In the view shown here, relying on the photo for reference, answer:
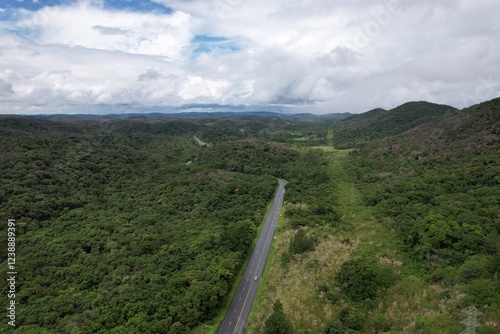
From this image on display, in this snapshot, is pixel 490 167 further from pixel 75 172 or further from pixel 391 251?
pixel 75 172

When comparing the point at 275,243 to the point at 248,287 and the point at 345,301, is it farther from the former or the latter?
the point at 345,301

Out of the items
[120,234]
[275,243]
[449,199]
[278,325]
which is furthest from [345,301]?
[120,234]

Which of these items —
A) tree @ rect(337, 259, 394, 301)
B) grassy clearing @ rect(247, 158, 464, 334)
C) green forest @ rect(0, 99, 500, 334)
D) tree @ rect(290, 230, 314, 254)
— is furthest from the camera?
Answer: tree @ rect(290, 230, 314, 254)

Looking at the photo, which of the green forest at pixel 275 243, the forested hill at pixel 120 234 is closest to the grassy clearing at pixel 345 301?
the green forest at pixel 275 243

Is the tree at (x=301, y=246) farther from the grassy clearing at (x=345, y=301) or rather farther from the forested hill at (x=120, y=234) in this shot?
the forested hill at (x=120, y=234)

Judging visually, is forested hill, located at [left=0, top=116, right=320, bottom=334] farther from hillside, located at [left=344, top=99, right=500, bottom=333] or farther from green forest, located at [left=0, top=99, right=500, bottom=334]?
hillside, located at [left=344, top=99, right=500, bottom=333]

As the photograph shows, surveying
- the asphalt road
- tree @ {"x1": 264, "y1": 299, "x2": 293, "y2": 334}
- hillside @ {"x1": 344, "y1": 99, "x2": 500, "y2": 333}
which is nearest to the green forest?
tree @ {"x1": 264, "y1": 299, "x2": 293, "y2": 334}
